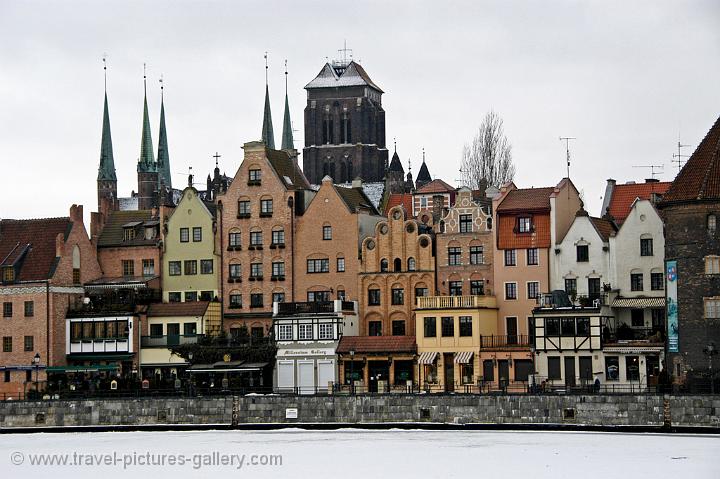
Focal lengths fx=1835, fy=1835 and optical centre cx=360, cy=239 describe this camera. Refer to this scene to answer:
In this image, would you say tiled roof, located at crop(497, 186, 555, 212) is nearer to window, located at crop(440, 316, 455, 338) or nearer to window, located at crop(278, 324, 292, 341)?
window, located at crop(440, 316, 455, 338)

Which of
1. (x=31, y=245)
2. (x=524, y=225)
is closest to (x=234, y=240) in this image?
(x=31, y=245)

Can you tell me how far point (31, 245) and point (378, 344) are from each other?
22.0m

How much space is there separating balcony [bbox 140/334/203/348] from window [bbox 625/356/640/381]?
24042 mm

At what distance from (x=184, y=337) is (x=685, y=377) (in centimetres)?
2939

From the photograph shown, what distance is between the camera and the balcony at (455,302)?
3782 inches

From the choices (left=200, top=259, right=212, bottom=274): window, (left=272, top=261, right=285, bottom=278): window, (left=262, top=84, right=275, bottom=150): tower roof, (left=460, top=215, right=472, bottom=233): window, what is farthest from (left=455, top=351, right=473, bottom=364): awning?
(left=262, top=84, right=275, bottom=150): tower roof

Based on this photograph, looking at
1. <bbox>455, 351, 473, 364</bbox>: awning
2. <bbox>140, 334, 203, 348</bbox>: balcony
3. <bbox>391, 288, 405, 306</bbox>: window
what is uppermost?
<bbox>391, 288, 405, 306</bbox>: window

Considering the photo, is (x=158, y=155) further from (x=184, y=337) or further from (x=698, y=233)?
(x=698, y=233)

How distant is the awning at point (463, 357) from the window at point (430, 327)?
1.86m

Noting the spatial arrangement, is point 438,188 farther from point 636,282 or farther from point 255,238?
point 636,282

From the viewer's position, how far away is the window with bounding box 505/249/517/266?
97500 mm

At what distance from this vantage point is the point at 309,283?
103 metres

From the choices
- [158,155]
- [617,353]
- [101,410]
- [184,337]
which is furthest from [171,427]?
[158,155]

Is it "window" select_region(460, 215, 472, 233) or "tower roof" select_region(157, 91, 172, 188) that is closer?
"window" select_region(460, 215, 472, 233)
